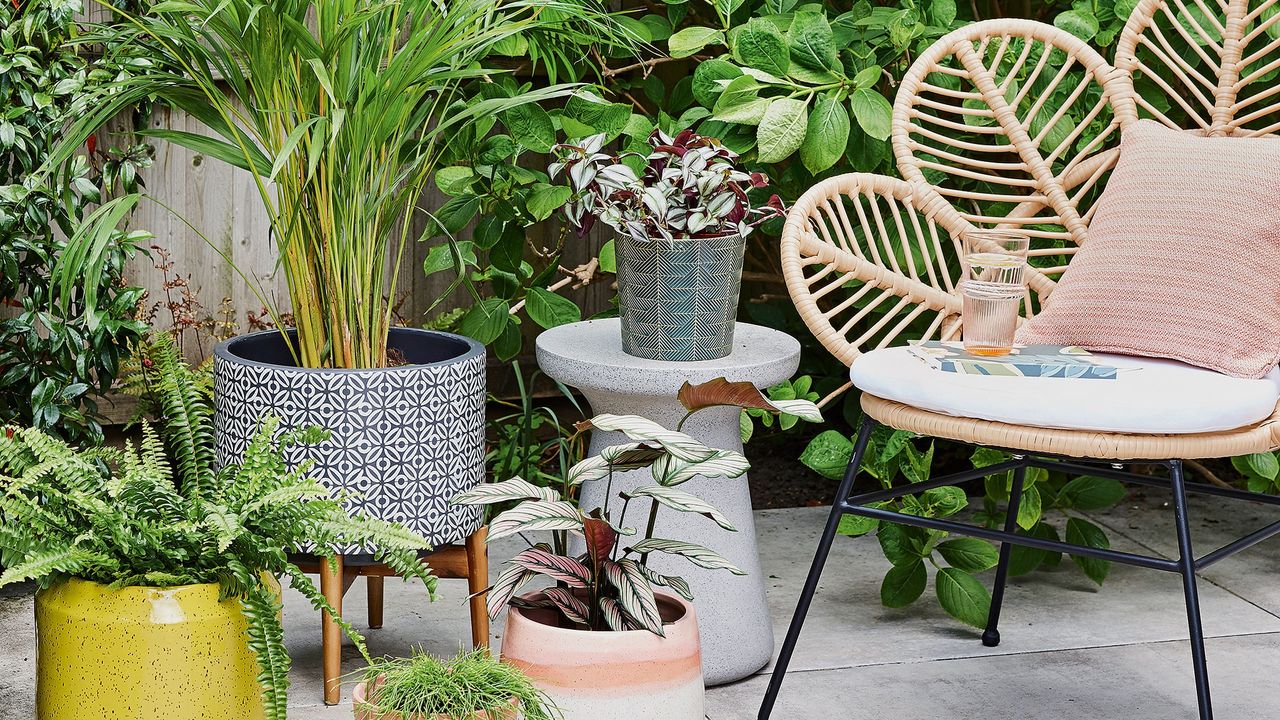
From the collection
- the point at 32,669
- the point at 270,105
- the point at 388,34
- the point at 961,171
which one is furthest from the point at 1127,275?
the point at 32,669

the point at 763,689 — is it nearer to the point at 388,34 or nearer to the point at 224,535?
the point at 224,535

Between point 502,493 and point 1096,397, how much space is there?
0.72 m

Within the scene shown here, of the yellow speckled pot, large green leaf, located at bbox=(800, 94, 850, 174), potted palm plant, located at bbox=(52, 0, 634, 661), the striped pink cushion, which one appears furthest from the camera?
large green leaf, located at bbox=(800, 94, 850, 174)

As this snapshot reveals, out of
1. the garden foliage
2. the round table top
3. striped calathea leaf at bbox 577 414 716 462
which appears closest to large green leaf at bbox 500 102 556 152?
the round table top

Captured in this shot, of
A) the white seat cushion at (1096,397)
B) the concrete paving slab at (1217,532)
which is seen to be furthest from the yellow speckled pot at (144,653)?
the concrete paving slab at (1217,532)

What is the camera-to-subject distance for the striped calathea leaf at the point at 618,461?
1.58m

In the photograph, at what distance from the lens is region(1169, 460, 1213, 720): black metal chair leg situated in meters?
1.63

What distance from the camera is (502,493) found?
5.25 ft

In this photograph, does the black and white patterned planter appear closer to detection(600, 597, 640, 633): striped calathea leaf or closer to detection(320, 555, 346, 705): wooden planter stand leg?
detection(320, 555, 346, 705): wooden planter stand leg

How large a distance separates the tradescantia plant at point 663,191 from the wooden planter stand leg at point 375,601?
0.69 metres

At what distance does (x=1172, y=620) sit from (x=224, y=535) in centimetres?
166

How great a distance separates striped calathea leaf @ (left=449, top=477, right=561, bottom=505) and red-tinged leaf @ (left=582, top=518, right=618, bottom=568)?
0.06m

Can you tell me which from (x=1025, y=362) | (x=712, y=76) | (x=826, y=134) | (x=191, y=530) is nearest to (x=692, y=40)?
(x=712, y=76)

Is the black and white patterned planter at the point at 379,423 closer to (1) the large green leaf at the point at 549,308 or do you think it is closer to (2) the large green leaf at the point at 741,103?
(1) the large green leaf at the point at 549,308
